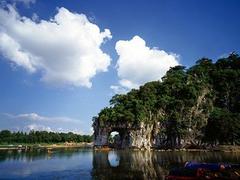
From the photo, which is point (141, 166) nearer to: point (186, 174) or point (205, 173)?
point (186, 174)

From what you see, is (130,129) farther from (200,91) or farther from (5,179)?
(5,179)

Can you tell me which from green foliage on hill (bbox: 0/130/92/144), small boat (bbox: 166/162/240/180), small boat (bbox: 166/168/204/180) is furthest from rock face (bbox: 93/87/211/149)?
green foliage on hill (bbox: 0/130/92/144)

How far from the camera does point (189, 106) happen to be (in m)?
90.1

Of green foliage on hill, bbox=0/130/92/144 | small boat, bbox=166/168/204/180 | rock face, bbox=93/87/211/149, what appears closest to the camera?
small boat, bbox=166/168/204/180

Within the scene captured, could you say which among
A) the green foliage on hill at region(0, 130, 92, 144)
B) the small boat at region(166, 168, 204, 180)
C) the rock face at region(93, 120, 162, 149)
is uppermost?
the green foliage on hill at region(0, 130, 92, 144)

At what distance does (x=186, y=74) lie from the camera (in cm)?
10594

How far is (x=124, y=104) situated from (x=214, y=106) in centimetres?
3141

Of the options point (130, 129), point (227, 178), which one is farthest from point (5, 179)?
point (130, 129)

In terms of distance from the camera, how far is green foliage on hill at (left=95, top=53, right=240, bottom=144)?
86000 mm

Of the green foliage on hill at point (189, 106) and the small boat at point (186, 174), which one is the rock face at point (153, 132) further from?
the small boat at point (186, 174)

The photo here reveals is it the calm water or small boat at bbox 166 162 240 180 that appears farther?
the calm water

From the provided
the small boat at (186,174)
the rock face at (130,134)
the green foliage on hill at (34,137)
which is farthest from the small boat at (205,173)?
the green foliage on hill at (34,137)

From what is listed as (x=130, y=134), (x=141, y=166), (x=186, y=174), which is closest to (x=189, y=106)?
(x=130, y=134)

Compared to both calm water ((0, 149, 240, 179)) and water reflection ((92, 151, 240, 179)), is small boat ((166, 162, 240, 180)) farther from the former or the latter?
calm water ((0, 149, 240, 179))
